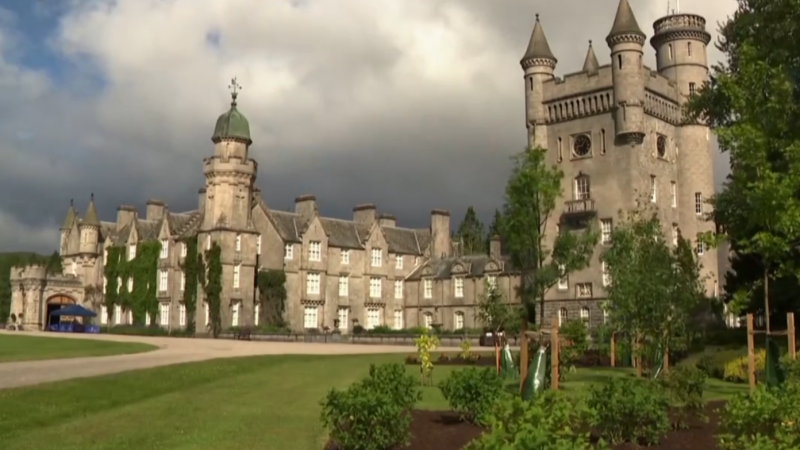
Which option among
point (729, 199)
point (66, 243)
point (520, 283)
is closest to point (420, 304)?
point (520, 283)

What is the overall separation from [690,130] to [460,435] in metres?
54.4

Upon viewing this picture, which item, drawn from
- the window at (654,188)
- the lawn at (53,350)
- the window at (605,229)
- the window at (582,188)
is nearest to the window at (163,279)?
the lawn at (53,350)

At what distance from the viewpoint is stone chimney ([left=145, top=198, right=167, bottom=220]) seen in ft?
275

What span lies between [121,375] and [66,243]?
70013 mm

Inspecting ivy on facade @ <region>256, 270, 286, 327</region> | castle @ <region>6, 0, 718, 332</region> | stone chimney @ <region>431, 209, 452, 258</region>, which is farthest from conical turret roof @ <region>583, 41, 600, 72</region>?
ivy on facade @ <region>256, 270, 286, 327</region>

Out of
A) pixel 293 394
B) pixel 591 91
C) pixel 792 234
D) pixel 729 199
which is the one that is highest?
pixel 591 91

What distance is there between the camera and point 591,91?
58.4 metres

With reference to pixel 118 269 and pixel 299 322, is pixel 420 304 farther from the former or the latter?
pixel 118 269

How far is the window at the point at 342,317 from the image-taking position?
71.9 metres

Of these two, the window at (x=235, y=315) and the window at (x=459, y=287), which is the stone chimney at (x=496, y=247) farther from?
the window at (x=235, y=315)

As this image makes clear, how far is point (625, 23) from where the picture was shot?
2229 inches

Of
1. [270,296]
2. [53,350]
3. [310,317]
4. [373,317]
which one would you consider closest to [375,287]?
[373,317]

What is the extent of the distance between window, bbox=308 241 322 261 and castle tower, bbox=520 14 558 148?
2162cm

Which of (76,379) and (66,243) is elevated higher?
(66,243)
